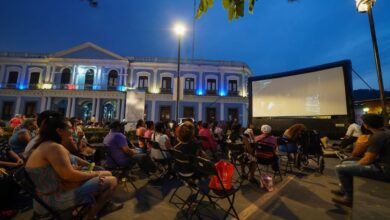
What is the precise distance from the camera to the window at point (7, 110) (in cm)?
2302

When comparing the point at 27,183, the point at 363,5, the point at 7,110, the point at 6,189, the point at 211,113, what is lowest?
the point at 6,189

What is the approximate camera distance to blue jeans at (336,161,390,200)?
9.40 feet

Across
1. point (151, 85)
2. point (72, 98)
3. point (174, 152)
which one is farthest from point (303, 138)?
point (72, 98)

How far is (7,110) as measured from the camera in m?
23.1

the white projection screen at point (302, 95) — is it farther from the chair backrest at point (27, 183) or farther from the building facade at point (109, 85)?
the building facade at point (109, 85)

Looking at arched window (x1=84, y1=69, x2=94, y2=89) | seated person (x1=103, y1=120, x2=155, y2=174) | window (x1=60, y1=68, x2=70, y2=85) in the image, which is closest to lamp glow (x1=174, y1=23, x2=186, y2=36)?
seated person (x1=103, y1=120, x2=155, y2=174)

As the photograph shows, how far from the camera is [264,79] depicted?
10867 mm

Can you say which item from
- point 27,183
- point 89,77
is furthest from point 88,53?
point 27,183

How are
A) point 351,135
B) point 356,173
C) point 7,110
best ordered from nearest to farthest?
point 356,173 → point 351,135 → point 7,110

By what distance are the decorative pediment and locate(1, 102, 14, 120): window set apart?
7762mm

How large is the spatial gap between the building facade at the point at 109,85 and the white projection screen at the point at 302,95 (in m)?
13.0

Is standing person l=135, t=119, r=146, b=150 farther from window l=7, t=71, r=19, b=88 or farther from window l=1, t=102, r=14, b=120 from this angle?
window l=7, t=71, r=19, b=88

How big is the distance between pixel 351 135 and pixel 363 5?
158 inches

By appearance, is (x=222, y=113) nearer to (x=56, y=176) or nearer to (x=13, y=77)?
(x=56, y=176)
